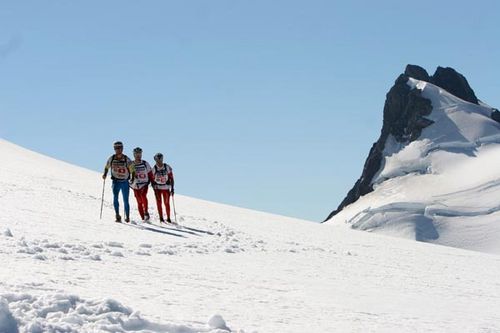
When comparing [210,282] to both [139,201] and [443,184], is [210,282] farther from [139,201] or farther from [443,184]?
[443,184]

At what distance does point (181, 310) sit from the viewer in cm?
655

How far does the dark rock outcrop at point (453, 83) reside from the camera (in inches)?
5915

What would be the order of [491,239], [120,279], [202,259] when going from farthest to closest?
[491,239], [202,259], [120,279]

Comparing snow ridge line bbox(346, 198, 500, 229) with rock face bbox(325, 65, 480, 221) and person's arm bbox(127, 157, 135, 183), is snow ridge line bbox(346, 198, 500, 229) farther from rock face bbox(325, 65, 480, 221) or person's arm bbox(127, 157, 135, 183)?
person's arm bbox(127, 157, 135, 183)

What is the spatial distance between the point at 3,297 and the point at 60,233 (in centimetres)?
652

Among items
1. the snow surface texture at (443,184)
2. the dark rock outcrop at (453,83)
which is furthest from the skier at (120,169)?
the dark rock outcrop at (453,83)

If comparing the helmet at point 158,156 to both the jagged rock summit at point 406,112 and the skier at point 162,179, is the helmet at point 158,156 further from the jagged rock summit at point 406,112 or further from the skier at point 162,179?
the jagged rock summit at point 406,112

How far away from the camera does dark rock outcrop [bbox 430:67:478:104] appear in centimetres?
15025

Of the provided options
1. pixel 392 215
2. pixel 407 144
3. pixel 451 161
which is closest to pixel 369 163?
pixel 407 144

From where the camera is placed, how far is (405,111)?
14238 cm

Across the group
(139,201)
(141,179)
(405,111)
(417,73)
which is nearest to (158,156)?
(141,179)

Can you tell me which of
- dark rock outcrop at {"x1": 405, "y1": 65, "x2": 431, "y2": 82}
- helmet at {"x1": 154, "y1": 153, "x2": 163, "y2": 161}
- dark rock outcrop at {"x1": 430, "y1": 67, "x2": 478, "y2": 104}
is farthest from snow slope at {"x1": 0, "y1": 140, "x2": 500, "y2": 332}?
dark rock outcrop at {"x1": 405, "y1": 65, "x2": 431, "y2": 82}

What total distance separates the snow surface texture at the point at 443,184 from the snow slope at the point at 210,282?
83.1 meters

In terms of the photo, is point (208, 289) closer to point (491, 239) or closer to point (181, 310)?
point (181, 310)
